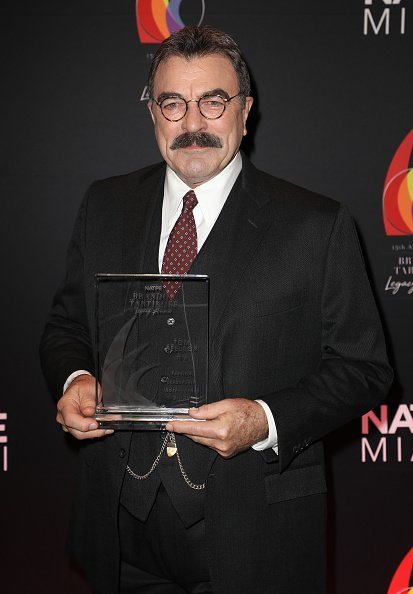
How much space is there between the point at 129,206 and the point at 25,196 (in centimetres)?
102

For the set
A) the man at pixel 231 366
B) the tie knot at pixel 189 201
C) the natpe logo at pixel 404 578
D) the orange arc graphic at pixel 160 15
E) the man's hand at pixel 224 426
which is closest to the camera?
the man's hand at pixel 224 426

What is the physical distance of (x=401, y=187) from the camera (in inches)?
101

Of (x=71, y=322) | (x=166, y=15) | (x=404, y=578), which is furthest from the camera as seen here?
(x=404, y=578)

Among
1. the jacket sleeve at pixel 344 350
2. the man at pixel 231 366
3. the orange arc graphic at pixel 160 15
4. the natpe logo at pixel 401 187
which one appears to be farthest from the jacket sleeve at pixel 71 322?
the natpe logo at pixel 401 187

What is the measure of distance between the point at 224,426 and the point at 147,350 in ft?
0.70

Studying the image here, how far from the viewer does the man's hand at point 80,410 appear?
1.41m

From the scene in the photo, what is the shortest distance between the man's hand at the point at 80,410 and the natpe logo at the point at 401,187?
143 centimetres

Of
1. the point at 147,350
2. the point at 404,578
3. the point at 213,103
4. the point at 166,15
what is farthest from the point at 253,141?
the point at 404,578

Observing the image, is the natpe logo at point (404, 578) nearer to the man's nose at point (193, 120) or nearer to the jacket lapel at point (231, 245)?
the jacket lapel at point (231, 245)

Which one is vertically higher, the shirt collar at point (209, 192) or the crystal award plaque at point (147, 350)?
the shirt collar at point (209, 192)

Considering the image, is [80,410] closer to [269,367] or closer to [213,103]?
[269,367]

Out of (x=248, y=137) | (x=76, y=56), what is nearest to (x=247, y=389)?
(x=248, y=137)

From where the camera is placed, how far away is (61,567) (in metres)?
2.80

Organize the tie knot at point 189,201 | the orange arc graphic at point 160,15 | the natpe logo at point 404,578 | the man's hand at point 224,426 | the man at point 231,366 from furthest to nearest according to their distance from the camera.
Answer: the natpe logo at point 404,578 → the orange arc graphic at point 160,15 → the tie knot at point 189,201 → the man at point 231,366 → the man's hand at point 224,426
